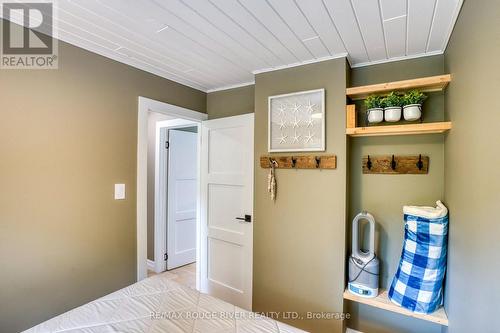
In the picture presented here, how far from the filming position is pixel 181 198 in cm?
369

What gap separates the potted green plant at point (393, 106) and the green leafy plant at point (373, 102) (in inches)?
1.7

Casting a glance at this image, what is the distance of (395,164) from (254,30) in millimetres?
1472

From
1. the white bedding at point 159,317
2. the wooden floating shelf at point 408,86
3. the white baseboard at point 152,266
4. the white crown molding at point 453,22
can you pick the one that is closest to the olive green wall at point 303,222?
the wooden floating shelf at point 408,86

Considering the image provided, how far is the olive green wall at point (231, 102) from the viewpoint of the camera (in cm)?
262

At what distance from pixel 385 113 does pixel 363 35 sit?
587 millimetres

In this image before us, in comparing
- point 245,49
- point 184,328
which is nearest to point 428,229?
point 184,328

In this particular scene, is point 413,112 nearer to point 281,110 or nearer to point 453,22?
point 453,22

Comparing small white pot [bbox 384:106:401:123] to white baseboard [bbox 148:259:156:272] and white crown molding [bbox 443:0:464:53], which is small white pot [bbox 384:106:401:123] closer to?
white crown molding [bbox 443:0:464:53]

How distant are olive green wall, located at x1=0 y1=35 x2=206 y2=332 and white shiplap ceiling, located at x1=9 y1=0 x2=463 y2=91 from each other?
1.07 feet

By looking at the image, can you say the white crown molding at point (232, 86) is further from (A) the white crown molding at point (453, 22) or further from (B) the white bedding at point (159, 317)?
(B) the white bedding at point (159, 317)

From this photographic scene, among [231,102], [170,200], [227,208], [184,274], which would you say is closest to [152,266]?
[184,274]

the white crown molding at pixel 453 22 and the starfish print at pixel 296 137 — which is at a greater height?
the white crown molding at pixel 453 22

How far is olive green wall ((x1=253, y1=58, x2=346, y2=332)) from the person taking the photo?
1.94 meters

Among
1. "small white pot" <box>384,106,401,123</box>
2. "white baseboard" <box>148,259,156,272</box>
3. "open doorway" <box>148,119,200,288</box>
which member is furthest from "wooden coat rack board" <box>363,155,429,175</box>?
"white baseboard" <box>148,259,156,272</box>
